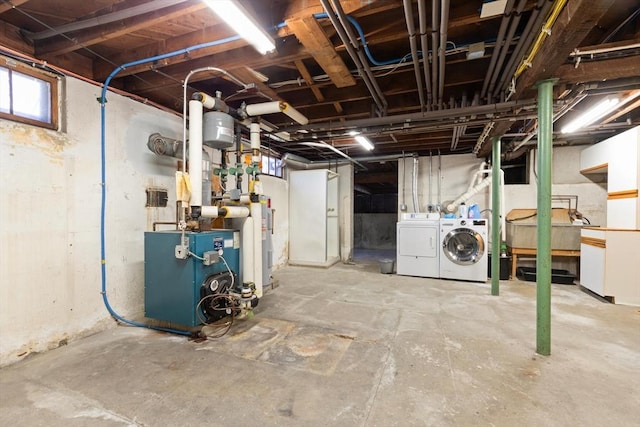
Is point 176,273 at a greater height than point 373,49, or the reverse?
point 373,49

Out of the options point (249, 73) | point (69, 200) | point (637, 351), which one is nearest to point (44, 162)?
point (69, 200)

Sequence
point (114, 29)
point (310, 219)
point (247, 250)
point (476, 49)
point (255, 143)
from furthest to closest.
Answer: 1. point (310, 219)
2. point (255, 143)
3. point (247, 250)
4. point (476, 49)
5. point (114, 29)

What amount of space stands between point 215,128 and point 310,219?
10.9 ft

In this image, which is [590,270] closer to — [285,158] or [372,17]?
[372,17]

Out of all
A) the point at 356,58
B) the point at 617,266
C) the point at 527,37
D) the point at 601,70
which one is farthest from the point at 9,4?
the point at 617,266

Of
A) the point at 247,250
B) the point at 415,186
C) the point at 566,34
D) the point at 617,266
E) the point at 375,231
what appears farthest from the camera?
the point at 375,231

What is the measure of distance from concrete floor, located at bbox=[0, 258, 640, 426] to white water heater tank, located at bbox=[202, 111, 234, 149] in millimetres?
1895

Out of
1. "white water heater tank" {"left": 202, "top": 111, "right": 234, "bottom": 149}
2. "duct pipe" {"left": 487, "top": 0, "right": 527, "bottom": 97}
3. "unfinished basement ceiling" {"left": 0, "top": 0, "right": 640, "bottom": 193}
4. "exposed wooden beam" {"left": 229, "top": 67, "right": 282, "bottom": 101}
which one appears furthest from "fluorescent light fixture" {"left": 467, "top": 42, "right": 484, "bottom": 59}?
"white water heater tank" {"left": 202, "top": 111, "right": 234, "bottom": 149}

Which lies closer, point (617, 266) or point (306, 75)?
point (306, 75)

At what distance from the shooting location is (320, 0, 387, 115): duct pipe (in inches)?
63.3

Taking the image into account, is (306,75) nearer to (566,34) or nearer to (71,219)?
(566,34)

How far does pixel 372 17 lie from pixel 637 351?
341cm

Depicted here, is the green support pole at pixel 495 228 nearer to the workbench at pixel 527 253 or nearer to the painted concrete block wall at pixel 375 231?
the workbench at pixel 527 253

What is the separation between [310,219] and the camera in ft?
18.8
